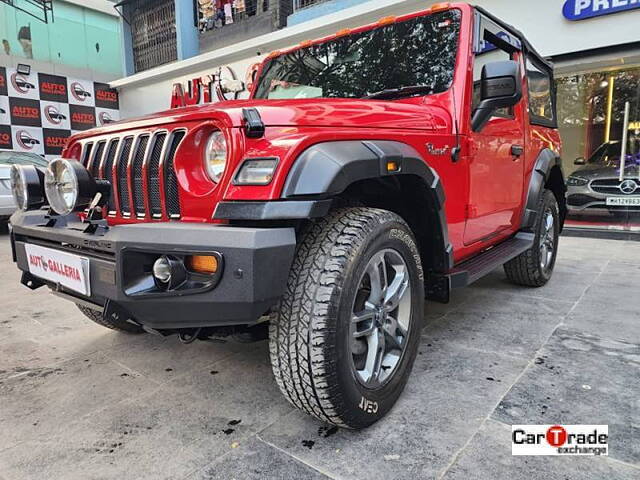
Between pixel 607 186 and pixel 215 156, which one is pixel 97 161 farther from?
pixel 607 186

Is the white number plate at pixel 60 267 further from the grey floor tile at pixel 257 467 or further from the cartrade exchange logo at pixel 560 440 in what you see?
the cartrade exchange logo at pixel 560 440

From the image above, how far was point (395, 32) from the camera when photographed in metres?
2.59

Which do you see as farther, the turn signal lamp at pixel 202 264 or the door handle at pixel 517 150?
the door handle at pixel 517 150

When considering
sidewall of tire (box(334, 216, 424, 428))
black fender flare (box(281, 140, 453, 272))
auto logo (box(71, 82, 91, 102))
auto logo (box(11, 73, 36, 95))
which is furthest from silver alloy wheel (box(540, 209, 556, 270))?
auto logo (box(71, 82, 91, 102))

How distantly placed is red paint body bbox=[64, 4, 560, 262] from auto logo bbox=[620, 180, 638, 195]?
4.16 m

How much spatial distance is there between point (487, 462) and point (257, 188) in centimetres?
118

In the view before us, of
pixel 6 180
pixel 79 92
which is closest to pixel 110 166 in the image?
pixel 6 180

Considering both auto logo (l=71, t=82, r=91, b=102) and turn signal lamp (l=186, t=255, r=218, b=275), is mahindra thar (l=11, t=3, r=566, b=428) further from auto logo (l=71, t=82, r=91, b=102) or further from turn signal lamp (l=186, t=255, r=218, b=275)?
auto logo (l=71, t=82, r=91, b=102)

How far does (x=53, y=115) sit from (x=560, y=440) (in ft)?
42.6

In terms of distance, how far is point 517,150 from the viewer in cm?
305

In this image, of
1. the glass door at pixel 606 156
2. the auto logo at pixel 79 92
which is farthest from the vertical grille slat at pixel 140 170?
the auto logo at pixel 79 92

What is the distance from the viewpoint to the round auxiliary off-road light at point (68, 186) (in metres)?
1.65

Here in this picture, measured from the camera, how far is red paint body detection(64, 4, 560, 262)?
1513mm

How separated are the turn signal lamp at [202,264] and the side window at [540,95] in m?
2.82
